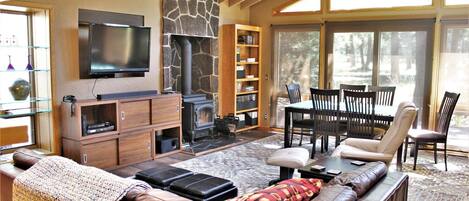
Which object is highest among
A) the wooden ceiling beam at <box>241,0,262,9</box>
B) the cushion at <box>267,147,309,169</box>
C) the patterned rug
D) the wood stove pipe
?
the wooden ceiling beam at <box>241,0,262,9</box>

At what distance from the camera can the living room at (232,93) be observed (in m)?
4.35

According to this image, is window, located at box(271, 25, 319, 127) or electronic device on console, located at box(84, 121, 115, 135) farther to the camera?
window, located at box(271, 25, 319, 127)

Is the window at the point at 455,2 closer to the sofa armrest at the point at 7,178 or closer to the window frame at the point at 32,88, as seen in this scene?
the window frame at the point at 32,88

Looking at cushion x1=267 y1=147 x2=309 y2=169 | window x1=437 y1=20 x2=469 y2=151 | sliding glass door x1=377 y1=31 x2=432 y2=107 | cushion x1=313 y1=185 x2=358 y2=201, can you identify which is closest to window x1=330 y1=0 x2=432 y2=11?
sliding glass door x1=377 y1=31 x2=432 y2=107

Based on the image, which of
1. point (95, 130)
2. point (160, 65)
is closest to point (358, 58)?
point (160, 65)

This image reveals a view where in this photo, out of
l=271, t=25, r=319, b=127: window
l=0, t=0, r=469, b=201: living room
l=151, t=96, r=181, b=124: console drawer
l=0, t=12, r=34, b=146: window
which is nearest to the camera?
l=0, t=0, r=469, b=201: living room

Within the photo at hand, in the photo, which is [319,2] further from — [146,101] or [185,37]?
[146,101]

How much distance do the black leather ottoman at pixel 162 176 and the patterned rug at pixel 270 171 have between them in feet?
3.16

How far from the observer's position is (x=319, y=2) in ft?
25.3

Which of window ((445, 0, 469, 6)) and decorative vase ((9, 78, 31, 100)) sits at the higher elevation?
window ((445, 0, 469, 6))

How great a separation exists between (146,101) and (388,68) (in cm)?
423

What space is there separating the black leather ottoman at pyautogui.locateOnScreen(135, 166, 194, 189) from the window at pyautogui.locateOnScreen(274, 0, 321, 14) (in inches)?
198

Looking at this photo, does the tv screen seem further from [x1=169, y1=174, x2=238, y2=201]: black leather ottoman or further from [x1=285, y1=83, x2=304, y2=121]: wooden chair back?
[x1=169, y1=174, x2=238, y2=201]: black leather ottoman

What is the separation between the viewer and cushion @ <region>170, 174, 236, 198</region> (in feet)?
10.8
